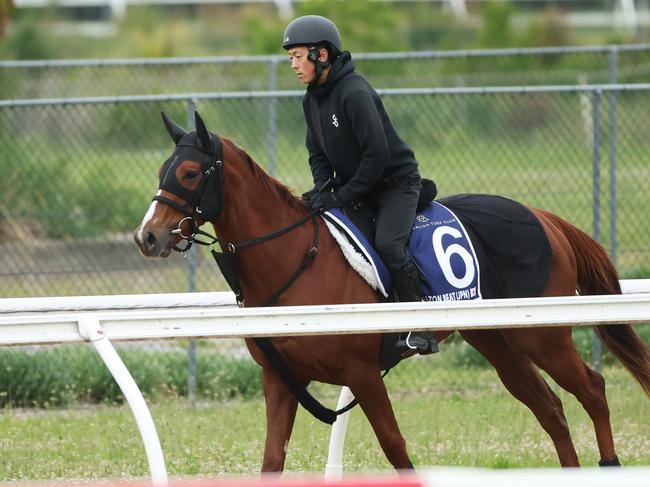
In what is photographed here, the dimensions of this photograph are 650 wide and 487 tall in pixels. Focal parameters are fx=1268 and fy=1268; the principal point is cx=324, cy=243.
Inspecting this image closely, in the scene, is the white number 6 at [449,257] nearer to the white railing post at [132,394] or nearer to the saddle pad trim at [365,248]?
the saddle pad trim at [365,248]

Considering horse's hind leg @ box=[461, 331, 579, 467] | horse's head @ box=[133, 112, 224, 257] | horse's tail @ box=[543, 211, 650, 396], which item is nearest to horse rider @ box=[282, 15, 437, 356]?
horse's head @ box=[133, 112, 224, 257]

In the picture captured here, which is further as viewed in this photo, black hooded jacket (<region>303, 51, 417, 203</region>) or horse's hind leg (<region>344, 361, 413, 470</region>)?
black hooded jacket (<region>303, 51, 417, 203</region>)

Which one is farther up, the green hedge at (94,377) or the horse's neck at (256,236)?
the horse's neck at (256,236)

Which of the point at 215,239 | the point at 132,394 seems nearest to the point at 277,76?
the point at 215,239

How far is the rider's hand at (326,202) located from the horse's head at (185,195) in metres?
0.54

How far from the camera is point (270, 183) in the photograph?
621cm

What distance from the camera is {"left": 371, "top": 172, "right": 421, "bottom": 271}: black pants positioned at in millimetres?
6121

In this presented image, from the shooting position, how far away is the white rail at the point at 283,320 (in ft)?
15.4

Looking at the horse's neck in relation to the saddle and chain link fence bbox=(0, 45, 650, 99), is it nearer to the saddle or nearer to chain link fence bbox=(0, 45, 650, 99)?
the saddle

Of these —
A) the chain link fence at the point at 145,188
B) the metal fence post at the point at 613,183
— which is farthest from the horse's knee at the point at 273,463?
the metal fence post at the point at 613,183

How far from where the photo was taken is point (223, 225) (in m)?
6.08

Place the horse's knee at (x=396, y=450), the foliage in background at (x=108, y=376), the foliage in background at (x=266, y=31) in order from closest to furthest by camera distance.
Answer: the horse's knee at (x=396, y=450)
the foliage in background at (x=108, y=376)
the foliage in background at (x=266, y=31)

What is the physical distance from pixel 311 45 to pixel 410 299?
1322 mm

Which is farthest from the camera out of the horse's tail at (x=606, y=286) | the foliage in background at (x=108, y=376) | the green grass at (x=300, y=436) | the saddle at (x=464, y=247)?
the foliage in background at (x=108, y=376)
